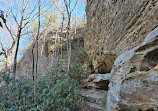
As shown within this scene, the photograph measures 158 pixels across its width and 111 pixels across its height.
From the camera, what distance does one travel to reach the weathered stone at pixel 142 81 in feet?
5.44

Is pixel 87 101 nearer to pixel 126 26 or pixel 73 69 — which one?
pixel 73 69

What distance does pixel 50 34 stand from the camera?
16266 mm

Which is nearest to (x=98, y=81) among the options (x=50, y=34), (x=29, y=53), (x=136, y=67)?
(x=136, y=67)

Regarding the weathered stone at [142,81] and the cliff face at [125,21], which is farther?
the cliff face at [125,21]

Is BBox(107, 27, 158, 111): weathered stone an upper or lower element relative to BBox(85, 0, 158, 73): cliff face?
lower

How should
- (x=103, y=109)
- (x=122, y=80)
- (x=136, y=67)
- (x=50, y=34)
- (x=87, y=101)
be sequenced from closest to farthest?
(x=136, y=67)
(x=122, y=80)
(x=103, y=109)
(x=87, y=101)
(x=50, y=34)

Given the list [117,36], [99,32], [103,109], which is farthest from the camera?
[99,32]

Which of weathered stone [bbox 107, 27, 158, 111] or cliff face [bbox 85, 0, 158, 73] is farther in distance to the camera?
cliff face [bbox 85, 0, 158, 73]

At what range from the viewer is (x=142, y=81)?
5.96 ft

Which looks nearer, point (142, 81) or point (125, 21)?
point (142, 81)

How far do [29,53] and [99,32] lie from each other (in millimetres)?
16178

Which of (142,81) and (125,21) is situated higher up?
(125,21)

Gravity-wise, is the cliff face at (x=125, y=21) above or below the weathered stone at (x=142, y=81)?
above

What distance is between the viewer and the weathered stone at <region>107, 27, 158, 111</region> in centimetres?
166
